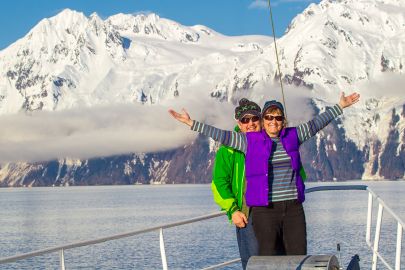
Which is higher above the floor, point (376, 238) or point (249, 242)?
point (249, 242)

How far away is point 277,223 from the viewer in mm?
9883

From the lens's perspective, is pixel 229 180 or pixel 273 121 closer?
pixel 273 121

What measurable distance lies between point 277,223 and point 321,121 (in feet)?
4.92

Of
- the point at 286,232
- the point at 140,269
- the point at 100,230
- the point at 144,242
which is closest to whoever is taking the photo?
the point at 286,232

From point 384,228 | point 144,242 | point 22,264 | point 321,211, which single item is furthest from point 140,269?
point 321,211

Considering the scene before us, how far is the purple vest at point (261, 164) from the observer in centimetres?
979

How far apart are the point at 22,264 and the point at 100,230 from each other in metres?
48.9

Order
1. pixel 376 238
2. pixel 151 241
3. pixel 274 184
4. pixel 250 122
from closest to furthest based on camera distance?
pixel 274 184, pixel 250 122, pixel 376 238, pixel 151 241

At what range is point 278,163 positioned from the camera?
994cm

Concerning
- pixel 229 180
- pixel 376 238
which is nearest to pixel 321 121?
pixel 229 180

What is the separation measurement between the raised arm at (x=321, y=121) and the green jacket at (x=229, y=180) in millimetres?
797

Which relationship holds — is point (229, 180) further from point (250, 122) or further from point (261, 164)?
point (250, 122)

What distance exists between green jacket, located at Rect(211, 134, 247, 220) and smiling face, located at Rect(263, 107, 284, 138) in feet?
1.42

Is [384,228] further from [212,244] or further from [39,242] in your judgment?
[39,242]
